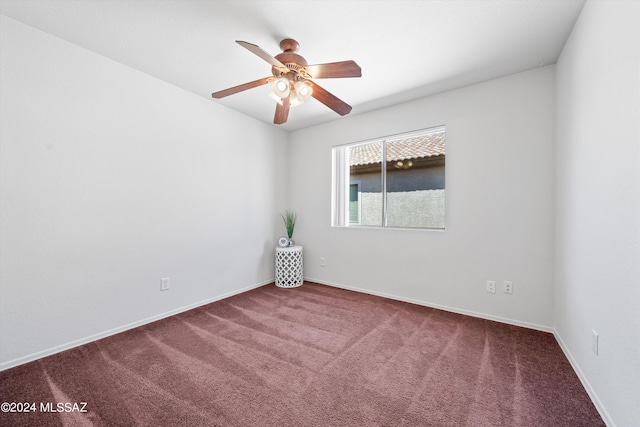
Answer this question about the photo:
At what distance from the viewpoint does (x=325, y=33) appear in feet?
6.37

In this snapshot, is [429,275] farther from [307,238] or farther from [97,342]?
[97,342]

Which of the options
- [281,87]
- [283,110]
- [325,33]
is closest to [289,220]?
[283,110]

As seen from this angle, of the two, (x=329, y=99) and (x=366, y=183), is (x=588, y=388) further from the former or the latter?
(x=366, y=183)

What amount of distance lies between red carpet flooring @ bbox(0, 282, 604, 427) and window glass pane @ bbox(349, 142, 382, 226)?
1.64 m

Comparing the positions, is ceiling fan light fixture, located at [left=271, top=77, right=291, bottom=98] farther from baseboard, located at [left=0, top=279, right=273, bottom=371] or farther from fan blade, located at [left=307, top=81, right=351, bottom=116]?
baseboard, located at [left=0, top=279, right=273, bottom=371]

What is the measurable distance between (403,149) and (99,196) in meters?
3.47

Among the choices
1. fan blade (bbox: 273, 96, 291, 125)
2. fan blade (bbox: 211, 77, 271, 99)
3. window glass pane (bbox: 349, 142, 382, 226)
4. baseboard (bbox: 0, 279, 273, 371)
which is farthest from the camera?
window glass pane (bbox: 349, 142, 382, 226)

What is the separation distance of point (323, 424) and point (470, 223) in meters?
2.34

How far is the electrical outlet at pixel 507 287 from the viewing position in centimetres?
250

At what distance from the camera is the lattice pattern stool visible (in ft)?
12.3

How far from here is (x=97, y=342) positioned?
217 centimetres

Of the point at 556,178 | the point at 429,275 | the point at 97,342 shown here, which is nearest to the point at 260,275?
the point at 97,342

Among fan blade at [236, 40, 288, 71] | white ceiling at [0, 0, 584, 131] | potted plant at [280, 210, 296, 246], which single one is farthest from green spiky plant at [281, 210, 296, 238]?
fan blade at [236, 40, 288, 71]

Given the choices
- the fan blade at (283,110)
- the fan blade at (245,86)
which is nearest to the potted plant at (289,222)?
the fan blade at (283,110)
